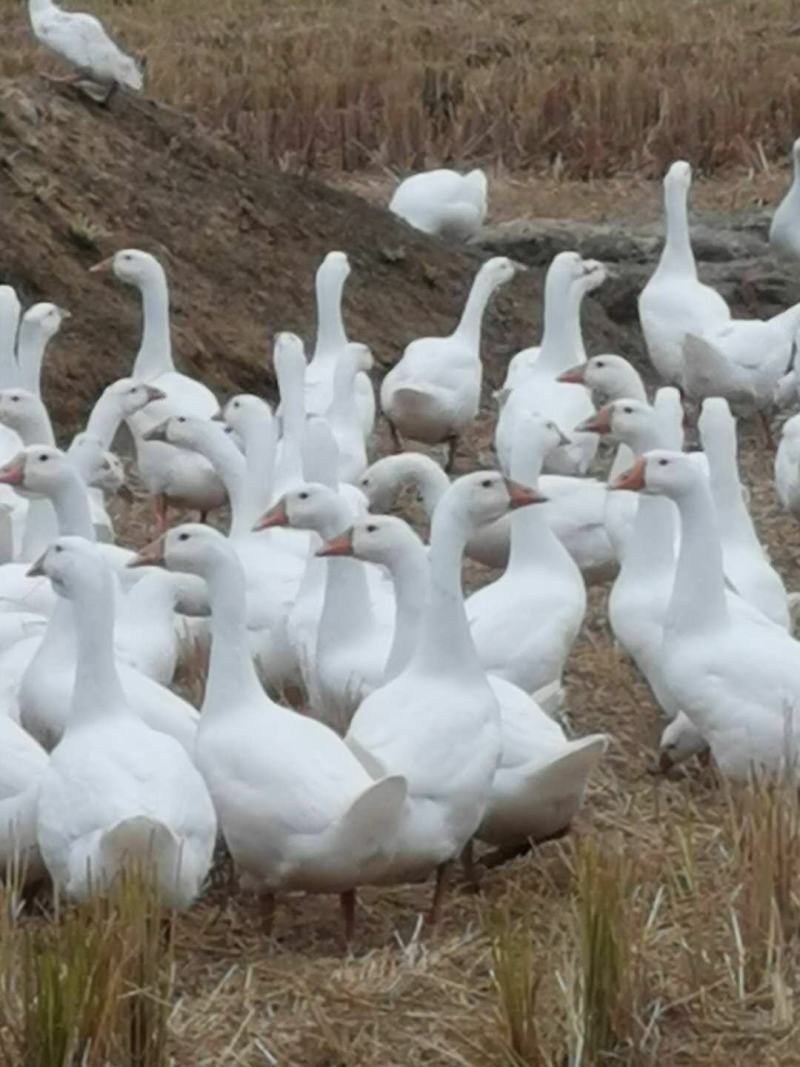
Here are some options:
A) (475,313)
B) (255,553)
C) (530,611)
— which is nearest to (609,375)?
(475,313)

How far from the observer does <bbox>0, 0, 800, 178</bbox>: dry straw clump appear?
19.0m

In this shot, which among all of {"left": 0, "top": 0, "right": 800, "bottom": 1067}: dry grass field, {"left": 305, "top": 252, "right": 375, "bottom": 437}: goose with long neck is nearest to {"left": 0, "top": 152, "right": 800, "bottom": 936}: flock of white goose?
{"left": 0, "top": 0, "right": 800, "bottom": 1067}: dry grass field

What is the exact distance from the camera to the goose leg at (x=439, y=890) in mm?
6559

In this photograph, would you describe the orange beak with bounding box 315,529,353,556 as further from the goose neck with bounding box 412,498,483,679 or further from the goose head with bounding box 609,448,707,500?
the goose head with bounding box 609,448,707,500

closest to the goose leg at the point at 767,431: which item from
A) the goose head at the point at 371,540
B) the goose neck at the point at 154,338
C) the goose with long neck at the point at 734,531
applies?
the goose neck at the point at 154,338

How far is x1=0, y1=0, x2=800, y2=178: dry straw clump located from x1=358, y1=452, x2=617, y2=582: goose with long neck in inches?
328

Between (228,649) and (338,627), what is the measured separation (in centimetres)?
106

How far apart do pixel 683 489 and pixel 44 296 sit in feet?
19.5

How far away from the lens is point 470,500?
23.7 feet

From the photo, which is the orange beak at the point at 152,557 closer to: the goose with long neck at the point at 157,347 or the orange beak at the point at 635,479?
the orange beak at the point at 635,479

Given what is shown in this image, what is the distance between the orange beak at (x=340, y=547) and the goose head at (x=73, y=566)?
2.23 feet

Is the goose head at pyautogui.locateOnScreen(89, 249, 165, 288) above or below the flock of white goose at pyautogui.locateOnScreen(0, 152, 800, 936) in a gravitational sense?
below

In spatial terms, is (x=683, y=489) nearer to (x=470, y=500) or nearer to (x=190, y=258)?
(x=470, y=500)

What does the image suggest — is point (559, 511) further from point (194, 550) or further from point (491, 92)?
point (491, 92)
